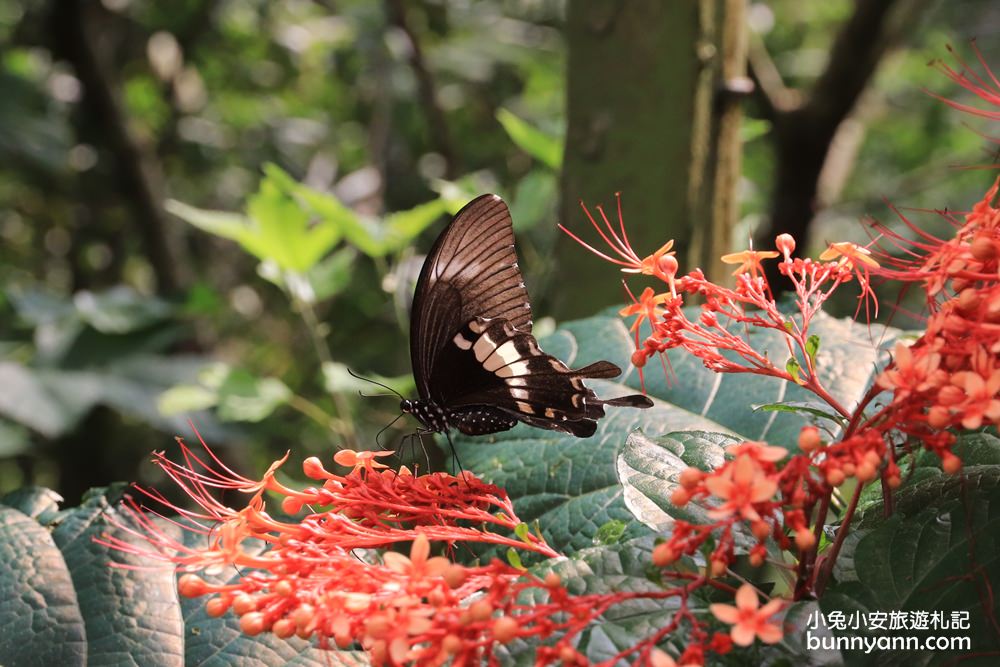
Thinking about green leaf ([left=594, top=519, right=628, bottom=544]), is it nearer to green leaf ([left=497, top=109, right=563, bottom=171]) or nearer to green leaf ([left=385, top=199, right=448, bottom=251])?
green leaf ([left=385, top=199, right=448, bottom=251])

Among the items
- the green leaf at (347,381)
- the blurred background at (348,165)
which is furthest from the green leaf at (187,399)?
the green leaf at (347,381)

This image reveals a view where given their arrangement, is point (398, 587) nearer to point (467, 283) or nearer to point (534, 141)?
point (467, 283)

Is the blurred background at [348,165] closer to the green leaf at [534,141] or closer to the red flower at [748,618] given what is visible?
the green leaf at [534,141]

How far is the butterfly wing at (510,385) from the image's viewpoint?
0.96 meters

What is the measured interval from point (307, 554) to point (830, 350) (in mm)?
691

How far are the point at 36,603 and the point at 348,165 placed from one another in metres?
3.85

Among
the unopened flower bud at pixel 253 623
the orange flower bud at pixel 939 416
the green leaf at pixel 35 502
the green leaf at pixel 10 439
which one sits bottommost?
the green leaf at pixel 10 439

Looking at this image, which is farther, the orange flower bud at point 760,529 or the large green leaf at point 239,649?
the large green leaf at point 239,649

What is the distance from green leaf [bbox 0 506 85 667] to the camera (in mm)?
842

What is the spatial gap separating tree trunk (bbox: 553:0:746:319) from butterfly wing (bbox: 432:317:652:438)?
1.33ft

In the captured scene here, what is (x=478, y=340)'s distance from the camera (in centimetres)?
112

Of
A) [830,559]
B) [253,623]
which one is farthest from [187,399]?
[830,559]

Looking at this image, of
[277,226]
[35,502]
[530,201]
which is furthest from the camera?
[530,201]

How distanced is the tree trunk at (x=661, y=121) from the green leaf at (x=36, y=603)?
2.96ft
